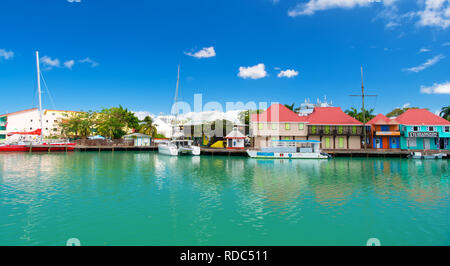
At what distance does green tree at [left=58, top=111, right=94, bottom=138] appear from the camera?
213 ft

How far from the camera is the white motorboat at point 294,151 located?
3803 centimetres

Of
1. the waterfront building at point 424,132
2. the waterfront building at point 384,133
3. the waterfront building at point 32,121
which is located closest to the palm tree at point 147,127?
the waterfront building at point 32,121

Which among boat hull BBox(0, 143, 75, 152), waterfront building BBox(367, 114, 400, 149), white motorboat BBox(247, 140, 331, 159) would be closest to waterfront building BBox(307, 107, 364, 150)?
waterfront building BBox(367, 114, 400, 149)

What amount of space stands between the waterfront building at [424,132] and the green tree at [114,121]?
64.1 meters

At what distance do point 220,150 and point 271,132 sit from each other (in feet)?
33.5

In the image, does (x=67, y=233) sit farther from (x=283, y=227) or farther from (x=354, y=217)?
(x=354, y=217)

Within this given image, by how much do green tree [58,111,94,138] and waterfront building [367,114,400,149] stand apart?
2667 inches

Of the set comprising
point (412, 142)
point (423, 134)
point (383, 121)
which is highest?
point (383, 121)

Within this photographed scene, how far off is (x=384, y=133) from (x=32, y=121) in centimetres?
8752

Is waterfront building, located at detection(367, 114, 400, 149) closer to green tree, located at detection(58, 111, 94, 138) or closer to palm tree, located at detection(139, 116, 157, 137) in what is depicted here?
palm tree, located at detection(139, 116, 157, 137)

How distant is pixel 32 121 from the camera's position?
68250 millimetres

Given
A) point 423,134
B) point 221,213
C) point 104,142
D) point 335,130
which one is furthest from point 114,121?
point 423,134

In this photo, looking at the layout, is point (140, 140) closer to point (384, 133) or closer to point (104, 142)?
point (104, 142)

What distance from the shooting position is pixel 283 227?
941 centimetres
